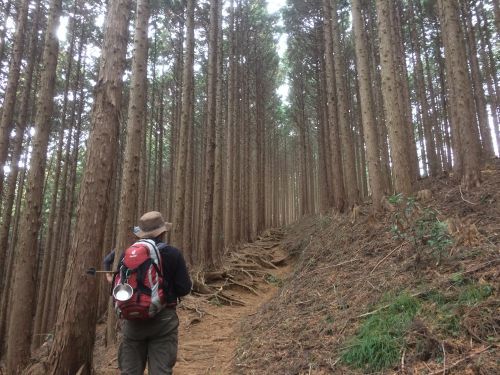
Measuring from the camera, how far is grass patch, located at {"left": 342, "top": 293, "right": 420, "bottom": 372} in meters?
3.10

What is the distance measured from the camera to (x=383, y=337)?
10.7 ft

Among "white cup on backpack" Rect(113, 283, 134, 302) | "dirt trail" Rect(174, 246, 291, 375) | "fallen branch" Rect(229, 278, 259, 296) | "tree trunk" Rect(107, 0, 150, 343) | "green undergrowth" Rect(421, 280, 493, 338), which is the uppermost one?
"tree trunk" Rect(107, 0, 150, 343)

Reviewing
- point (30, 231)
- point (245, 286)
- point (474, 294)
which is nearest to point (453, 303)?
point (474, 294)

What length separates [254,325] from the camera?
614cm

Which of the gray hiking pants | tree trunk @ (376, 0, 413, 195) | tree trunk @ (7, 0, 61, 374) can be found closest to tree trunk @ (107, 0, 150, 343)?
tree trunk @ (7, 0, 61, 374)

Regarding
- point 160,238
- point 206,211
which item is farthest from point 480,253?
point 206,211

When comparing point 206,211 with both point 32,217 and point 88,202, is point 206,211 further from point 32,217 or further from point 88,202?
point 88,202

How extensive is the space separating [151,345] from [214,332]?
3.91 meters

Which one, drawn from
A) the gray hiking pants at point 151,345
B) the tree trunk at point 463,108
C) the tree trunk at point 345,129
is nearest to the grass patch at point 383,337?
the gray hiking pants at point 151,345

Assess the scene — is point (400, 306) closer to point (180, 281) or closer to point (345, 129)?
point (180, 281)

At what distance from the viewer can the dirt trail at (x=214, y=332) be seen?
5230 millimetres

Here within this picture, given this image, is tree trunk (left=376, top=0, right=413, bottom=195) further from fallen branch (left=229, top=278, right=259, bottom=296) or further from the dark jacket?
the dark jacket

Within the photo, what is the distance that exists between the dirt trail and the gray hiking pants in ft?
5.68

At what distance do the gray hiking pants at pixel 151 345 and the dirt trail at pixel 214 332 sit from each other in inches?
68.1
